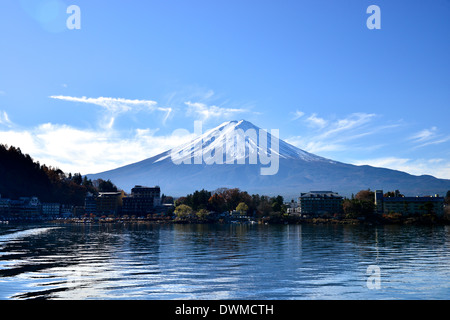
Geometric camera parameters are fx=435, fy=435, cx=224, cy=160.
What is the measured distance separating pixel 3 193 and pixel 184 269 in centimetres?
16981

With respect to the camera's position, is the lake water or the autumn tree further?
the autumn tree

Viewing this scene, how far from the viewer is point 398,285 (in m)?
22.1

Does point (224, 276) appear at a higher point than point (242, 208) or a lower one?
lower

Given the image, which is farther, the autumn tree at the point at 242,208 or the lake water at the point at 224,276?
the autumn tree at the point at 242,208

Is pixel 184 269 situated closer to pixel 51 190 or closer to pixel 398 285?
pixel 398 285

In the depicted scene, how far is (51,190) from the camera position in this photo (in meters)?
195

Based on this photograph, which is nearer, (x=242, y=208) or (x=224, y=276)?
(x=224, y=276)
